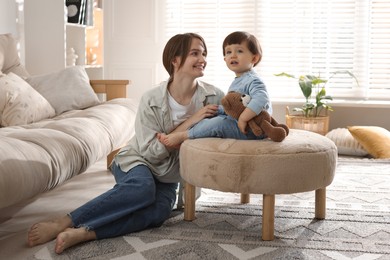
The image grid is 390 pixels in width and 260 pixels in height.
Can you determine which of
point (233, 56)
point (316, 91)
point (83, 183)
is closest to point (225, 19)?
point (316, 91)

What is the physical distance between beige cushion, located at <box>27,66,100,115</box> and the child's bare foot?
1310 mm

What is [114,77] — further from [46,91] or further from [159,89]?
[159,89]

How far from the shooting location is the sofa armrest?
4.12 metres

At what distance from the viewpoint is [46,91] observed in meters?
3.71

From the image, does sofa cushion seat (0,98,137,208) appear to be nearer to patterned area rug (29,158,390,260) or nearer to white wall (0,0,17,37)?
patterned area rug (29,158,390,260)

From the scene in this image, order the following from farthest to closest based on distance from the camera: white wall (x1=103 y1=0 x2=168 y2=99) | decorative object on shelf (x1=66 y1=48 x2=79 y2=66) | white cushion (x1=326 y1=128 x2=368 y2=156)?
white wall (x1=103 y1=0 x2=168 y2=99) < decorative object on shelf (x1=66 y1=48 x2=79 y2=66) < white cushion (x1=326 y1=128 x2=368 y2=156)

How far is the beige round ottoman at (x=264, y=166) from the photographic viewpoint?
7.56 feet

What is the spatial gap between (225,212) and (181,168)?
1.23 ft

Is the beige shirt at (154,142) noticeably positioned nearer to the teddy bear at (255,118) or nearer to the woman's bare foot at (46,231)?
the teddy bear at (255,118)

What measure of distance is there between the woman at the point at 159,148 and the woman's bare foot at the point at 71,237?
8 centimetres

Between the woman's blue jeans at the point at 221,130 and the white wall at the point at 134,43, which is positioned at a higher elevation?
the white wall at the point at 134,43

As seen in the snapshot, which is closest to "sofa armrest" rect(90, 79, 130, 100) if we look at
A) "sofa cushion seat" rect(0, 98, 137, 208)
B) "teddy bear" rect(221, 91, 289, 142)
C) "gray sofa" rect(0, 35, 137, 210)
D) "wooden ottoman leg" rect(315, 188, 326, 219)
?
"gray sofa" rect(0, 35, 137, 210)

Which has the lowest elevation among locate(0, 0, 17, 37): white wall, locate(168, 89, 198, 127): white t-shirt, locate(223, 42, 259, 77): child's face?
locate(168, 89, 198, 127): white t-shirt

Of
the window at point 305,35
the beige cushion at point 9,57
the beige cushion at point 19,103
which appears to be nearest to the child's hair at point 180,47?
the beige cushion at point 19,103
